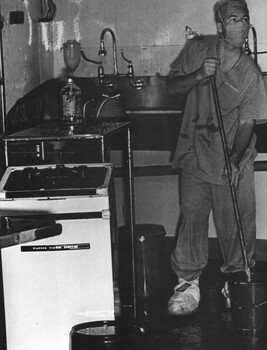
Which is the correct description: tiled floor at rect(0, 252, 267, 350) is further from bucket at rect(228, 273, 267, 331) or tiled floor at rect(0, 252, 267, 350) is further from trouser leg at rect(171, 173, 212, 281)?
trouser leg at rect(171, 173, 212, 281)

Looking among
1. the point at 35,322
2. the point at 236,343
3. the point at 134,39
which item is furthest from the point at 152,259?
the point at 134,39

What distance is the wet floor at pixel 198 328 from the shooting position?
146 inches

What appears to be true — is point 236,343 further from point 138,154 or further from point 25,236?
point 138,154

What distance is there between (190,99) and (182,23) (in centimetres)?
131

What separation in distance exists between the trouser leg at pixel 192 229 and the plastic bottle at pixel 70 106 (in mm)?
697

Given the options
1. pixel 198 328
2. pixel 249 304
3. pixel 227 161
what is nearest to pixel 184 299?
pixel 198 328

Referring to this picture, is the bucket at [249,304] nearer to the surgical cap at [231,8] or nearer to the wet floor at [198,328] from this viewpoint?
the wet floor at [198,328]

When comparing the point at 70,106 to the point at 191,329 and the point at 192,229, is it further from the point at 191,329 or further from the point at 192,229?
the point at 191,329

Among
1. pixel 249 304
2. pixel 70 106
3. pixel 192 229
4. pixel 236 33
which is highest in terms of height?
pixel 236 33

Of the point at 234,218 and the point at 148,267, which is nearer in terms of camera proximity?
the point at 234,218

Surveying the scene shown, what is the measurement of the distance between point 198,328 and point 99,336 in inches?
38.6

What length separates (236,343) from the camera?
370cm

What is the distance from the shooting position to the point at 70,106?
13.8ft

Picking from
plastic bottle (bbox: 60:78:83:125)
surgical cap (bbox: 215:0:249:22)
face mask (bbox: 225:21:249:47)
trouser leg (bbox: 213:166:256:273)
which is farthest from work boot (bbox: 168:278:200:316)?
surgical cap (bbox: 215:0:249:22)
